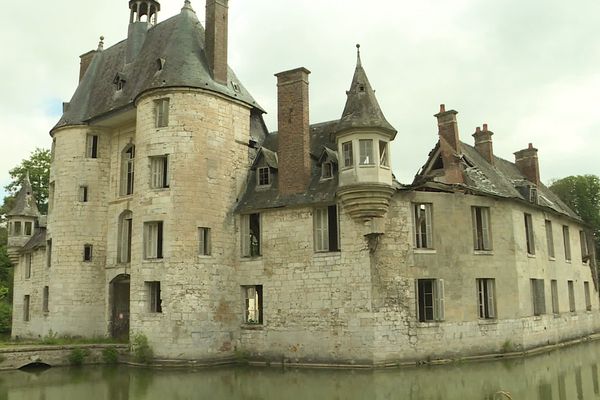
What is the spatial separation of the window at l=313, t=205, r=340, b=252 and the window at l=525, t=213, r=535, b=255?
355 inches

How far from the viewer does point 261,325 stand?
70.9 feet

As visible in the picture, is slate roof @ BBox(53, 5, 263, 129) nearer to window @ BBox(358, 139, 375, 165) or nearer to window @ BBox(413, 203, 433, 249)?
window @ BBox(358, 139, 375, 165)

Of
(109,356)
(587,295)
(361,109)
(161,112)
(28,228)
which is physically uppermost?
(161,112)

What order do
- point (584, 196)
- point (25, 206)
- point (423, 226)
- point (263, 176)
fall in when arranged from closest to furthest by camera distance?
point (423, 226), point (263, 176), point (25, 206), point (584, 196)

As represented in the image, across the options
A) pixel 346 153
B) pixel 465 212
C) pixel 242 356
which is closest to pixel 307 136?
pixel 346 153

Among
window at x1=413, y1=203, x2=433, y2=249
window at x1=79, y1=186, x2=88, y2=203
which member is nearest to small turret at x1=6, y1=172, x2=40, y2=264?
window at x1=79, y1=186, x2=88, y2=203

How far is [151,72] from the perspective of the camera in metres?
24.3

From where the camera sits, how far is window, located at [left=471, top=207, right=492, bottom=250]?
2209cm

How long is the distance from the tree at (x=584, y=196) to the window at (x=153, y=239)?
1403 inches

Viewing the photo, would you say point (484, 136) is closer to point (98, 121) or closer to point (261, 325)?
point (261, 325)

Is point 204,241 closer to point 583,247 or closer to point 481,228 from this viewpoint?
point 481,228

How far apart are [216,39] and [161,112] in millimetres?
4169

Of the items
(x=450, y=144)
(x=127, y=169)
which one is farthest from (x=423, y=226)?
(x=127, y=169)

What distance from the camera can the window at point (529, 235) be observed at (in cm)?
2422
